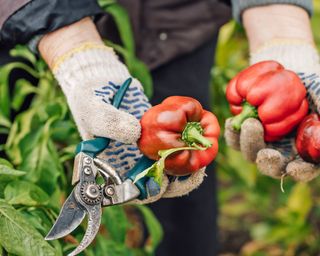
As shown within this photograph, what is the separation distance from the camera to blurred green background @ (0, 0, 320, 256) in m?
1.52

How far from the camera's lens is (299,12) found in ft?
6.15

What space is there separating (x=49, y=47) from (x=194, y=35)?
2.09 ft

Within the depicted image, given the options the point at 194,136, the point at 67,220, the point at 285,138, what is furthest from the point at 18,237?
the point at 285,138

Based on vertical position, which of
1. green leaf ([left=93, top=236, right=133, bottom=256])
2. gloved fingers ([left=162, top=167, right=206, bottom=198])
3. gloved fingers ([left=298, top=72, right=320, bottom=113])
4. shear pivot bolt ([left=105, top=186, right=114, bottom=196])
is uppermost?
shear pivot bolt ([left=105, top=186, right=114, bottom=196])

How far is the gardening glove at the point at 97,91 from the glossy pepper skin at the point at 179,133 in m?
0.04

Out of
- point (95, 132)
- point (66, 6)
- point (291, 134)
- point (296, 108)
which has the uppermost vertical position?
point (66, 6)

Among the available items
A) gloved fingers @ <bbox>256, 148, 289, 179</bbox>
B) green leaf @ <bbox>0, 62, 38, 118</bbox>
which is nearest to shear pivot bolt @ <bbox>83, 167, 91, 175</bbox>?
gloved fingers @ <bbox>256, 148, 289, 179</bbox>

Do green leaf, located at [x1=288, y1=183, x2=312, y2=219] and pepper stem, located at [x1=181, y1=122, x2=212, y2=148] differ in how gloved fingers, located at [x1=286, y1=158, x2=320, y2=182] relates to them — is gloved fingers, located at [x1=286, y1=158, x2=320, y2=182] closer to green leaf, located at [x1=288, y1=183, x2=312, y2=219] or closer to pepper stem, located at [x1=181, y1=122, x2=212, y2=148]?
pepper stem, located at [x1=181, y1=122, x2=212, y2=148]

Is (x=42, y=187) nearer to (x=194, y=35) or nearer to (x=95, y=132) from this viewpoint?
(x=95, y=132)

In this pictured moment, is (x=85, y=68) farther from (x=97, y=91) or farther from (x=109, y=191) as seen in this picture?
(x=109, y=191)

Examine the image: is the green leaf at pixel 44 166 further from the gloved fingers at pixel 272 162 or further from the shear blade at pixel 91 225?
the gloved fingers at pixel 272 162

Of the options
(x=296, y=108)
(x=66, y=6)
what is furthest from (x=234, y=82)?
(x=66, y=6)

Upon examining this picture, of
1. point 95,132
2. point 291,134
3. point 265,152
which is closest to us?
point 95,132

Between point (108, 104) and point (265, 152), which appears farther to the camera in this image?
point (265, 152)
